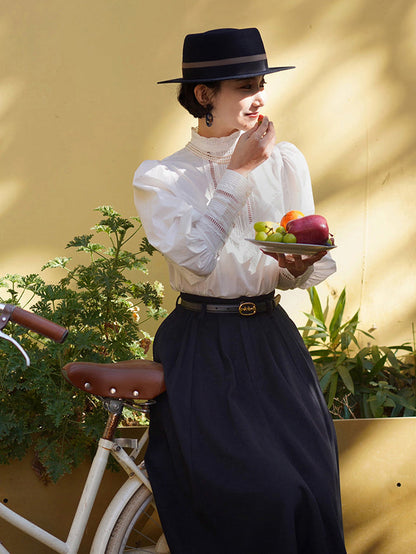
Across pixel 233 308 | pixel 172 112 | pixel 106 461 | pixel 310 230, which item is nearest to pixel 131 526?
pixel 106 461

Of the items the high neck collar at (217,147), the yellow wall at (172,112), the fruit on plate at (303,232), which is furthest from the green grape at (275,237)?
the yellow wall at (172,112)

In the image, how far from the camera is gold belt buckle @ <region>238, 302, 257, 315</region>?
2.55 meters

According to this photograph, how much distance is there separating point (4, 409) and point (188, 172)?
119 centimetres

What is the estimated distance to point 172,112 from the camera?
3.79 meters

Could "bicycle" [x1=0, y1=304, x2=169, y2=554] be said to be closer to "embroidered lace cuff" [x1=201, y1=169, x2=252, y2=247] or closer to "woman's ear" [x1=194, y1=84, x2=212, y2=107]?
"embroidered lace cuff" [x1=201, y1=169, x2=252, y2=247]

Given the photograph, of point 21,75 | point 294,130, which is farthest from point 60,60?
point 294,130

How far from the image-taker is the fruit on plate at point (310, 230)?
2340mm

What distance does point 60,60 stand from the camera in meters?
3.69

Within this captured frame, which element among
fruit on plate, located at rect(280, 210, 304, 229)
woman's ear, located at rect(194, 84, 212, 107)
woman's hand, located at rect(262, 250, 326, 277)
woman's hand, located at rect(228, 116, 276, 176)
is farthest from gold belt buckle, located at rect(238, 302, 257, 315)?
woman's ear, located at rect(194, 84, 212, 107)

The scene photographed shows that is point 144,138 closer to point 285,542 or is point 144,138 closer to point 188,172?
point 188,172

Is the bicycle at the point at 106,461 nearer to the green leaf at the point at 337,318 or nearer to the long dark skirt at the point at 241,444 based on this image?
the long dark skirt at the point at 241,444

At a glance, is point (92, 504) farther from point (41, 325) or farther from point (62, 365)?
point (41, 325)

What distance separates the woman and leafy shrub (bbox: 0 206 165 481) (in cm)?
48

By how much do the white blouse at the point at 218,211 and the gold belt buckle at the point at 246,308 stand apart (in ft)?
0.13
